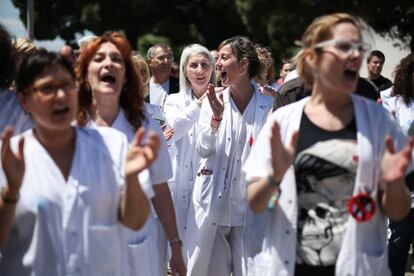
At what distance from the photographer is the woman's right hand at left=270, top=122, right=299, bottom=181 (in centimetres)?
335

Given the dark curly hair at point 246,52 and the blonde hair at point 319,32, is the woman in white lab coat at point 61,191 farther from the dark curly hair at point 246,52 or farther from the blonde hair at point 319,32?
the dark curly hair at point 246,52

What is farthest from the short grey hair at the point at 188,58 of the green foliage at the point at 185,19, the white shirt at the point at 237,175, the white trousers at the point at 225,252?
the green foliage at the point at 185,19

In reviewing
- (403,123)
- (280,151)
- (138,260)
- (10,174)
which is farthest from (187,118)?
(10,174)

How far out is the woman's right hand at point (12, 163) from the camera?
10.6 ft

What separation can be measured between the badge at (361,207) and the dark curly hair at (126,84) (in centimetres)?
148

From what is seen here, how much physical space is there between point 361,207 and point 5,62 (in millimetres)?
2248

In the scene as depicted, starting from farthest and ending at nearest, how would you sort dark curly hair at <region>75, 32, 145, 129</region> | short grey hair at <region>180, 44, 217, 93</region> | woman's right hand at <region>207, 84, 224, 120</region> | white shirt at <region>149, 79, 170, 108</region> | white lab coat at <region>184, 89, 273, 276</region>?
white shirt at <region>149, 79, 170, 108</region>
short grey hair at <region>180, 44, 217, 93</region>
white lab coat at <region>184, 89, 273, 276</region>
woman's right hand at <region>207, 84, 224, 120</region>
dark curly hair at <region>75, 32, 145, 129</region>

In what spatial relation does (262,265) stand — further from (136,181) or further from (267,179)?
(136,181)

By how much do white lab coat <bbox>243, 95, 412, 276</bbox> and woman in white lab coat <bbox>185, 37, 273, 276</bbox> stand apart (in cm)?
259

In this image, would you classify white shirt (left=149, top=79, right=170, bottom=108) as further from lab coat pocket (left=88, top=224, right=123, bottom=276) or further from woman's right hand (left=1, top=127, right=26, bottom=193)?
woman's right hand (left=1, top=127, right=26, bottom=193)

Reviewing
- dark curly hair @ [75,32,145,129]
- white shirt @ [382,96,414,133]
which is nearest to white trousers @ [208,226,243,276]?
white shirt @ [382,96,414,133]

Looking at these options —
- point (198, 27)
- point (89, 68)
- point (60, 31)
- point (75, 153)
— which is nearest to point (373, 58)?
point (89, 68)

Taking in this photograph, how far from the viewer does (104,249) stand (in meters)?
3.44

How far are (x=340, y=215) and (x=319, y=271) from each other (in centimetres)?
29
